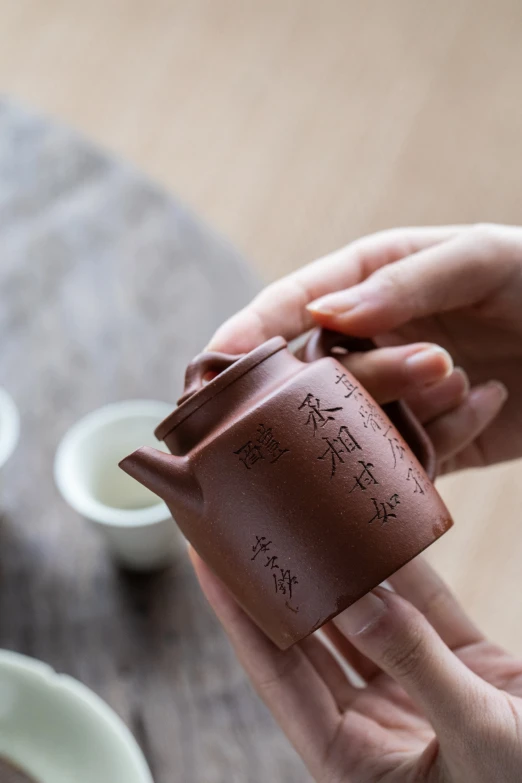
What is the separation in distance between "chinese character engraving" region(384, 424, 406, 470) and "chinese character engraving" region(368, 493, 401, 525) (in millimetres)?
31

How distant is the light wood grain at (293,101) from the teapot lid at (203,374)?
131 cm

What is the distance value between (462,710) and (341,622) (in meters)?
0.11

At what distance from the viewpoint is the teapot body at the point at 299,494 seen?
563mm

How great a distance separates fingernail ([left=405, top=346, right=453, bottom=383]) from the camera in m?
0.76

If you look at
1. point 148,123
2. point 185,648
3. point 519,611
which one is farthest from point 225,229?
point 185,648

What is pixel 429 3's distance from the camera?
104 inches

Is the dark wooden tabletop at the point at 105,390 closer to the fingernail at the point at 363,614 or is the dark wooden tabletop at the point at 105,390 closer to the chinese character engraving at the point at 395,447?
the fingernail at the point at 363,614

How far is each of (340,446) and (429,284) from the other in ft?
1.10

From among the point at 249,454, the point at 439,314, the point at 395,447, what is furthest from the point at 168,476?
the point at 439,314

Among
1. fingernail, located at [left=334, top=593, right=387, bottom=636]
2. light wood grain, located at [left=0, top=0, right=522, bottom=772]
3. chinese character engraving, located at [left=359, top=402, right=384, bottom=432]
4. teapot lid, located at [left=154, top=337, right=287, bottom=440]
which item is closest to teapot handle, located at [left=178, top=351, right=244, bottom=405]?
teapot lid, located at [left=154, top=337, right=287, bottom=440]

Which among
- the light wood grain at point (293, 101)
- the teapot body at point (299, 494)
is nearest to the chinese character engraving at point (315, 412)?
the teapot body at point (299, 494)

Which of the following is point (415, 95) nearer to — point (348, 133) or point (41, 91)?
point (348, 133)

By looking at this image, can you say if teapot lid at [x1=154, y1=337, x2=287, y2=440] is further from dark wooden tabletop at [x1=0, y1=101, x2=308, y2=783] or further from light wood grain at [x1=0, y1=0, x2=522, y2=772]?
light wood grain at [x1=0, y1=0, x2=522, y2=772]

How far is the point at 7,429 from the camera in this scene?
774 mm
